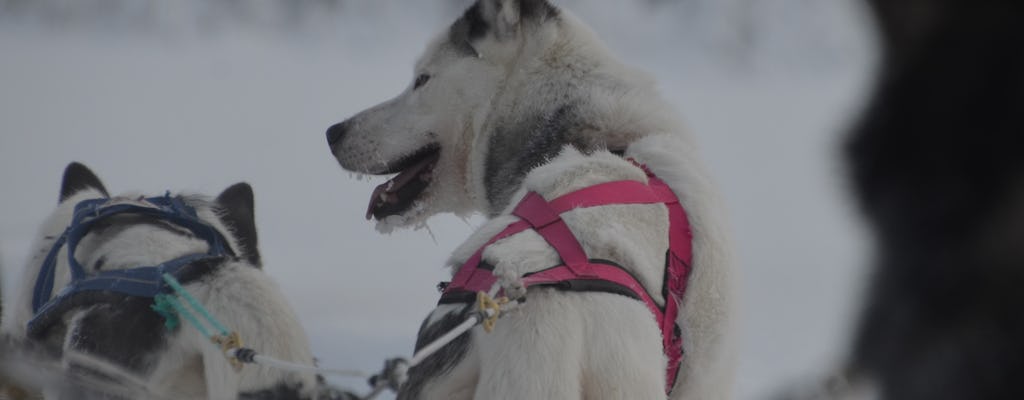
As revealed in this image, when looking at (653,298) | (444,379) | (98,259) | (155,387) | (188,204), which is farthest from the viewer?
(188,204)

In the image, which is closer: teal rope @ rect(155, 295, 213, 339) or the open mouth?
teal rope @ rect(155, 295, 213, 339)

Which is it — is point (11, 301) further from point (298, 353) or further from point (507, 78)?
point (507, 78)

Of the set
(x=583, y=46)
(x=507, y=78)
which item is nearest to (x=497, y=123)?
(x=507, y=78)

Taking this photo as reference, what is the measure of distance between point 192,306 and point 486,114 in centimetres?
98

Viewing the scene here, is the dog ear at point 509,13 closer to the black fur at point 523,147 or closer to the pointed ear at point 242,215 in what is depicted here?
the black fur at point 523,147

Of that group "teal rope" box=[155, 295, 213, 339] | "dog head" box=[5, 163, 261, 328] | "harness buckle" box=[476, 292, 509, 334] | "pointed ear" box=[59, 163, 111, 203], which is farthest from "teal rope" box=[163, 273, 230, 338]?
"pointed ear" box=[59, 163, 111, 203]

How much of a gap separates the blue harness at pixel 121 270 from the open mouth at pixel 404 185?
1.68ft

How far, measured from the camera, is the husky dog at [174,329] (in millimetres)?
2582

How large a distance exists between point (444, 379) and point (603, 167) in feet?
2.23

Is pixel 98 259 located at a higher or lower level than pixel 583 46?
lower

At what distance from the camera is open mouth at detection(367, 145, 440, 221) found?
3.24 meters

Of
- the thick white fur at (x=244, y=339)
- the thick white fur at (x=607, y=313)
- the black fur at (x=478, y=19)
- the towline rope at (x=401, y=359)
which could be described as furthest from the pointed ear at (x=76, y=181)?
the thick white fur at (x=607, y=313)

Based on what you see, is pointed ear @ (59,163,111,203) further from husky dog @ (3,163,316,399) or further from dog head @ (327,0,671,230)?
dog head @ (327,0,671,230)

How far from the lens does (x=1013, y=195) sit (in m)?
0.53
